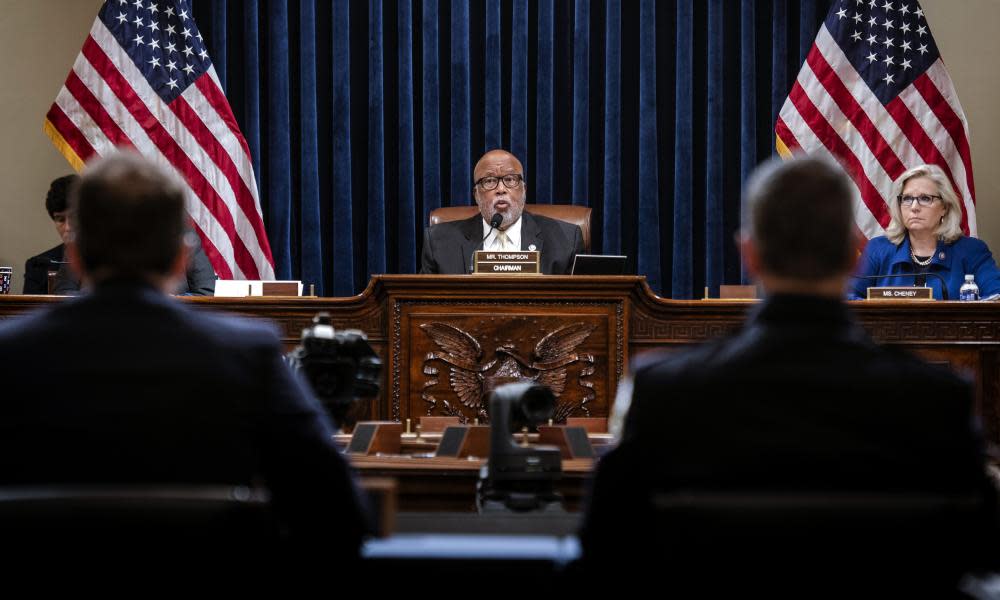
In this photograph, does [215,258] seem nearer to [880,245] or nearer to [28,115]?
[28,115]

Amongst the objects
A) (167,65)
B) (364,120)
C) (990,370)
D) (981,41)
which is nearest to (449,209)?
(364,120)

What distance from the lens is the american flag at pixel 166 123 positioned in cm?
585

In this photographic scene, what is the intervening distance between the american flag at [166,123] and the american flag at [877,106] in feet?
10.0

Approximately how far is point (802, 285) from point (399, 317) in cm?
285

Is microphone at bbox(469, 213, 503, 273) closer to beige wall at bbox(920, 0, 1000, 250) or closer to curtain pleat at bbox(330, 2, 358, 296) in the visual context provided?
curtain pleat at bbox(330, 2, 358, 296)

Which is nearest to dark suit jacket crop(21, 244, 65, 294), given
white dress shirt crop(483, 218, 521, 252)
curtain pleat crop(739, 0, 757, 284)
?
white dress shirt crop(483, 218, 521, 252)

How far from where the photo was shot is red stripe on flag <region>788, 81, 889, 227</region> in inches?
229

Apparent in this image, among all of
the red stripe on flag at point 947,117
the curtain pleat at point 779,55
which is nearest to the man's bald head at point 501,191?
the curtain pleat at point 779,55

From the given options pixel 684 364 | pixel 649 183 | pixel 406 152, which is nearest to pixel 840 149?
pixel 649 183

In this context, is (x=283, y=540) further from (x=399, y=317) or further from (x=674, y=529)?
(x=399, y=317)

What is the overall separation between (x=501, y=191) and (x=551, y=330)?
1.45 metres

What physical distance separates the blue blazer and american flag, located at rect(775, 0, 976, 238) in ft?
1.93

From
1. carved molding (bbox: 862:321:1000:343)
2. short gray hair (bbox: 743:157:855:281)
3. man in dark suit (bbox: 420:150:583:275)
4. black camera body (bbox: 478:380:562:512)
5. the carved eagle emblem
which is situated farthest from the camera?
man in dark suit (bbox: 420:150:583:275)

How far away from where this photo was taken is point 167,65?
5945 mm
